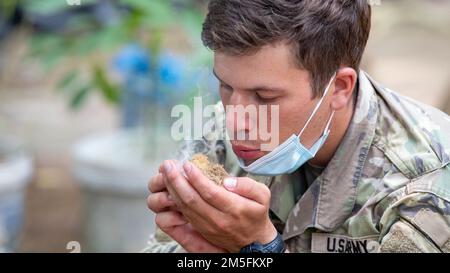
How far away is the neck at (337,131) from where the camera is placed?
1.75 meters

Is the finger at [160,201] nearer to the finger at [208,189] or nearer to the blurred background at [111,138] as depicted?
the finger at [208,189]

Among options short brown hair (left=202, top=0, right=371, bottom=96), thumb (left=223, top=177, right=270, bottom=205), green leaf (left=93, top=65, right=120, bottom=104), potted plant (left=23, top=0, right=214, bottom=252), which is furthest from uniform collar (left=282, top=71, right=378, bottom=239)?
green leaf (left=93, top=65, right=120, bottom=104)

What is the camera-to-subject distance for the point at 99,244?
3504mm

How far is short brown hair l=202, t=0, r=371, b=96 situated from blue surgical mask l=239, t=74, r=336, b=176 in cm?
7

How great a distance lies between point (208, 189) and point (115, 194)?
6.32 ft

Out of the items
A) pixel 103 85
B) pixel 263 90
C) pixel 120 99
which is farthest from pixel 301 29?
pixel 120 99

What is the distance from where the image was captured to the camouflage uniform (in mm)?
1557

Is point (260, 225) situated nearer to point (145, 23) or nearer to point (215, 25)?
point (215, 25)

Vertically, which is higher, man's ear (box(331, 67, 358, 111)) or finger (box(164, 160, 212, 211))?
man's ear (box(331, 67, 358, 111))

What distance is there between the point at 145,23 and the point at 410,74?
361 centimetres

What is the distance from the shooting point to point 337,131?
1759 mm

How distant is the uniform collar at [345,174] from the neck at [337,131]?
1cm

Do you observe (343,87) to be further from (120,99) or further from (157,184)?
(120,99)

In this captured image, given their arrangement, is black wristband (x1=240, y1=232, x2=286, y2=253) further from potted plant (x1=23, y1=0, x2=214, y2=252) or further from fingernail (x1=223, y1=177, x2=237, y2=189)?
potted plant (x1=23, y1=0, x2=214, y2=252)
